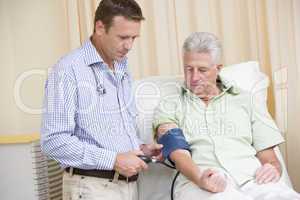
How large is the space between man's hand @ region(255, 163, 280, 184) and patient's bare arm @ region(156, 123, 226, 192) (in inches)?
7.6

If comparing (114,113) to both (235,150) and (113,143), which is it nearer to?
(113,143)

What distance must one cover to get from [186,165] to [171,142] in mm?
109

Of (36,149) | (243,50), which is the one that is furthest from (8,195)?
(243,50)

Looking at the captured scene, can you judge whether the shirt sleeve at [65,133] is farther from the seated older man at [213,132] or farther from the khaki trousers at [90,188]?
the seated older man at [213,132]

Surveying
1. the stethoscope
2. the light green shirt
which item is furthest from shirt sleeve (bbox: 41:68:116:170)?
the light green shirt

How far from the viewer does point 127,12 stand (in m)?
1.56

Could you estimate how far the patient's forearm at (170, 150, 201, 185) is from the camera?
1604 millimetres

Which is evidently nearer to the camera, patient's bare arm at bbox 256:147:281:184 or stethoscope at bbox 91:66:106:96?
stethoscope at bbox 91:66:106:96

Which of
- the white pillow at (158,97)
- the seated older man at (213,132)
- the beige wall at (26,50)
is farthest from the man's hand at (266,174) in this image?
the beige wall at (26,50)

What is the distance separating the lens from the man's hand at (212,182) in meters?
1.54

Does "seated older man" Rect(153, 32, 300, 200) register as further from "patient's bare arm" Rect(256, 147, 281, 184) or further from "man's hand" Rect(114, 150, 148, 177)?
"man's hand" Rect(114, 150, 148, 177)

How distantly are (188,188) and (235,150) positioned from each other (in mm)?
263

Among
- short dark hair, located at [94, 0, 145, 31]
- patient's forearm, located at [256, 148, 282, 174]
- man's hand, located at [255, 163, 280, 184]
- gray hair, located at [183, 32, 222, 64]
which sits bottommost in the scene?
man's hand, located at [255, 163, 280, 184]

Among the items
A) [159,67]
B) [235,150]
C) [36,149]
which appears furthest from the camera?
[159,67]
